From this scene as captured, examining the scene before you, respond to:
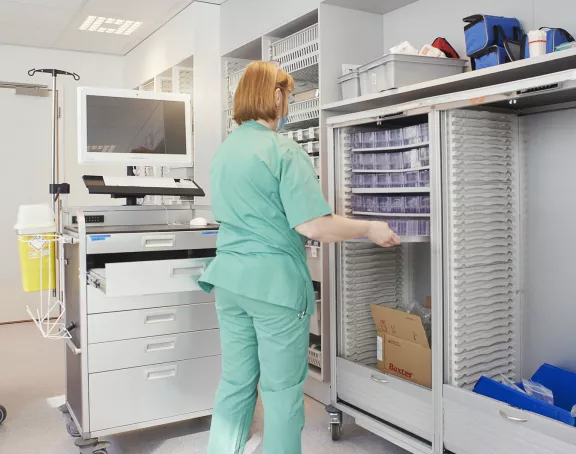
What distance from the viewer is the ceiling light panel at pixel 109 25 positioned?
5.04 metres

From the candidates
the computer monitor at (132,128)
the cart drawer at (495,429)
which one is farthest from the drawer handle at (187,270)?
the cart drawer at (495,429)

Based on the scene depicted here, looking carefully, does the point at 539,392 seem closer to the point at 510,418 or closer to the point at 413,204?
the point at 510,418

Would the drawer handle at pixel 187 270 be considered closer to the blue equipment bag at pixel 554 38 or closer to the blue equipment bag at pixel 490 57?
the blue equipment bag at pixel 490 57

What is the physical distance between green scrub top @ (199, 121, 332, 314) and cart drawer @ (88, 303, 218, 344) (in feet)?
2.57

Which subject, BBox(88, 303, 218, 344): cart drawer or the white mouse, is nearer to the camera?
BBox(88, 303, 218, 344): cart drawer

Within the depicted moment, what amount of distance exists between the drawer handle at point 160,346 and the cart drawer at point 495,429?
128cm

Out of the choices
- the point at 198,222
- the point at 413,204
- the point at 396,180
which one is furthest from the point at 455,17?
the point at 198,222

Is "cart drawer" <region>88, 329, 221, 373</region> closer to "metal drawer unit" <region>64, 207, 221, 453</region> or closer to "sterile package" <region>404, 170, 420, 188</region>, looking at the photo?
"metal drawer unit" <region>64, 207, 221, 453</region>

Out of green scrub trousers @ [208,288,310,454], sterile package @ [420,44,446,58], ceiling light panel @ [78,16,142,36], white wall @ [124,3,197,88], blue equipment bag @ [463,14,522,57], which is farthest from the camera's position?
ceiling light panel @ [78,16,142,36]

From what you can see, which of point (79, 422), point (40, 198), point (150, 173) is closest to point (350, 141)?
point (79, 422)

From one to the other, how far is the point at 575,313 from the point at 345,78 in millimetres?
1598

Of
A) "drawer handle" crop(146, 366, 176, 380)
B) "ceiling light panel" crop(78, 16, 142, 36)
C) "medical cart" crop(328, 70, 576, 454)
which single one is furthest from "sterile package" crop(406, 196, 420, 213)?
"ceiling light panel" crop(78, 16, 142, 36)

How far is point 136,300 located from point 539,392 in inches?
69.9

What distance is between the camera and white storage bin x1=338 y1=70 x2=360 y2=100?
121 inches
